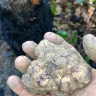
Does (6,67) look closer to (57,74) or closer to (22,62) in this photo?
(22,62)

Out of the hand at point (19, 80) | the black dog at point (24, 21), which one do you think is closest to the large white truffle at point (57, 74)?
the hand at point (19, 80)

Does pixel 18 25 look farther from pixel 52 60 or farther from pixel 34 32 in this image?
pixel 52 60

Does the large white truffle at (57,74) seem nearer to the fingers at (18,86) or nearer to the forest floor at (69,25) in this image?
the fingers at (18,86)

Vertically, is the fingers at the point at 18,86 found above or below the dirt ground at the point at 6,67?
above

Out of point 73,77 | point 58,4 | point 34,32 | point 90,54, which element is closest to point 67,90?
point 73,77

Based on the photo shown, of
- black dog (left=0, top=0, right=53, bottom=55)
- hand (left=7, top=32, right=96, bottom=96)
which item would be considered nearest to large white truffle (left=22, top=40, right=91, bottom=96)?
hand (left=7, top=32, right=96, bottom=96)

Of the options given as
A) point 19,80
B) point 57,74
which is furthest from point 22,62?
point 57,74

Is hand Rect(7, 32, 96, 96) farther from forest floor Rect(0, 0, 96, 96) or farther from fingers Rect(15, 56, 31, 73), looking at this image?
forest floor Rect(0, 0, 96, 96)

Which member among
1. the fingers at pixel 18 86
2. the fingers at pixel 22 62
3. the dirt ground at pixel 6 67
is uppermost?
the fingers at pixel 22 62

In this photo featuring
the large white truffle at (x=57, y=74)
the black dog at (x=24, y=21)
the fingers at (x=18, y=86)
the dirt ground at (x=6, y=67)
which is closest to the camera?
the large white truffle at (x=57, y=74)
